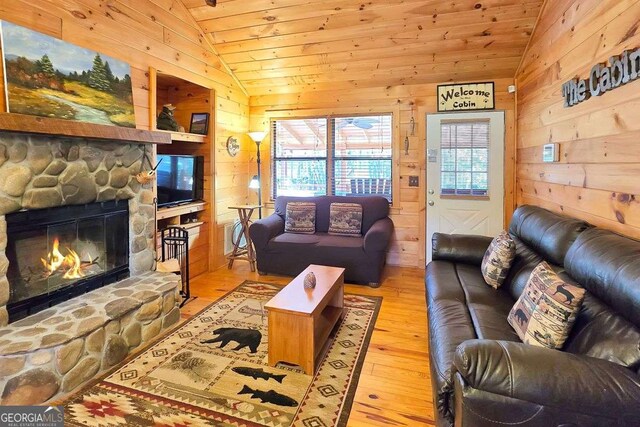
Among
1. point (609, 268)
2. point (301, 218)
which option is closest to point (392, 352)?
point (609, 268)

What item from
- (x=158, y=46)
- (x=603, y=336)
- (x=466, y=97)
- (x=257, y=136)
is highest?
(x=158, y=46)

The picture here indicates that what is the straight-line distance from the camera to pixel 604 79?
2.08m

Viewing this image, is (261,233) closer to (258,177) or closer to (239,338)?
(258,177)

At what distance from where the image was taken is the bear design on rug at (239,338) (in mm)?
2541

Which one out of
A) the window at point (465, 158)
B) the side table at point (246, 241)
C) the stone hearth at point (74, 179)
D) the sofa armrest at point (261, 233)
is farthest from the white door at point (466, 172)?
the stone hearth at point (74, 179)

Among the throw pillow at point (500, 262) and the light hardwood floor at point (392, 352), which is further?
the throw pillow at point (500, 262)

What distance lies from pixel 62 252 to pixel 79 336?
2.65 ft

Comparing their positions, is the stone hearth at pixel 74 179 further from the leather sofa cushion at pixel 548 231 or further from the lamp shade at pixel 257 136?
the leather sofa cushion at pixel 548 231

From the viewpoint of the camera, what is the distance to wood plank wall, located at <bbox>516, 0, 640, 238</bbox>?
1.89 m

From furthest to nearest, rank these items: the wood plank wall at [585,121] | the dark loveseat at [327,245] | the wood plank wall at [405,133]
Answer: the wood plank wall at [405,133]
the dark loveseat at [327,245]
the wood plank wall at [585,121]

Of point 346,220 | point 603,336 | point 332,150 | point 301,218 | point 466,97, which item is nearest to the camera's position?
point 603,336

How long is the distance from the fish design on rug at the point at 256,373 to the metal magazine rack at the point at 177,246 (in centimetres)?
133

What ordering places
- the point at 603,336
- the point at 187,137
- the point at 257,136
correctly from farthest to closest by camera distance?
the point at 257,136 < the point at 187,137 < the point at 603,336

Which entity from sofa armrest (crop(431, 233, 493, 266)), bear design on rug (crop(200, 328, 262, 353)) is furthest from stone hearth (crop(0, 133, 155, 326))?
sofa armrest (crop(431, 233, 493, 266))
